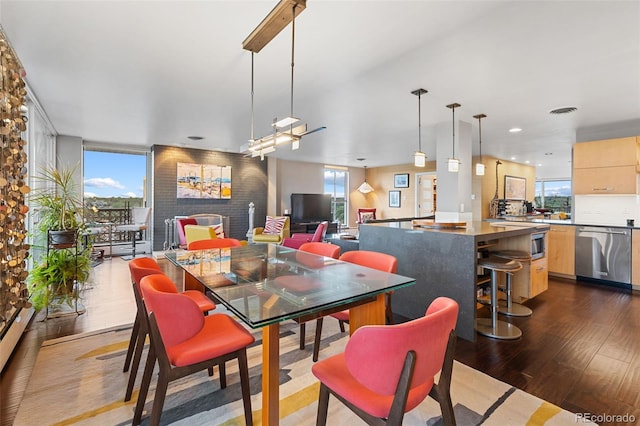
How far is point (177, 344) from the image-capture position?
1.46m

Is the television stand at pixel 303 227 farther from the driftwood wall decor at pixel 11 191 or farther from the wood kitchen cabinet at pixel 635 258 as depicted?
the driftwood wall decor at pixel 11 191

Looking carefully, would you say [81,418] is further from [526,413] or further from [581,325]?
[581,325]

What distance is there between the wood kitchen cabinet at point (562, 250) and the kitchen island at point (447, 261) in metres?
1.97

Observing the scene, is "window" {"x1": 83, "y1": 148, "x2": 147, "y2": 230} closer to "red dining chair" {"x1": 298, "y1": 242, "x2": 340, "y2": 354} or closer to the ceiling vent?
"red dining chair" {"x1": 298, "y1": 242, "x2": 340, "y2": 354}

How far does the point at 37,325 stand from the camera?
2.99m

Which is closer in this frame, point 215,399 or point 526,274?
point 215,399

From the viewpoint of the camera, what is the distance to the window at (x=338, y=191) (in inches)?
419

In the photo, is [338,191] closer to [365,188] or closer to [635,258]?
[365,188]

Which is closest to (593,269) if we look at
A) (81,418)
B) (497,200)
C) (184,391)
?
(497,200)

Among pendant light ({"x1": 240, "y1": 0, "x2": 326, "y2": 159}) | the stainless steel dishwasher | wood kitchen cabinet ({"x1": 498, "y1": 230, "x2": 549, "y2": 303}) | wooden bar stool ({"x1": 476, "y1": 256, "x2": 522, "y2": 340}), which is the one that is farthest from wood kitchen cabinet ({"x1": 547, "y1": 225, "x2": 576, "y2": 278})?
pendant light ({"x1": 240, "y1": 0, "x2": 326, "y2": 159})

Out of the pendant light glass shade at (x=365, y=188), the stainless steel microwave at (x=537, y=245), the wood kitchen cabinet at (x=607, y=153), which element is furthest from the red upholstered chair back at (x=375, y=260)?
the pendant light glass shade at (x=365, y=188)

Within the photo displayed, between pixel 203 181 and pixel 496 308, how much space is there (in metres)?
6.73

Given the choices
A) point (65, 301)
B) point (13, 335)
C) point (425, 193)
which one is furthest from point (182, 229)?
point (425, 193)

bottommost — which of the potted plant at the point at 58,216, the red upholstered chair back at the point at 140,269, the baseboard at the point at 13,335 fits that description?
the baseboard at the point at 13,335
